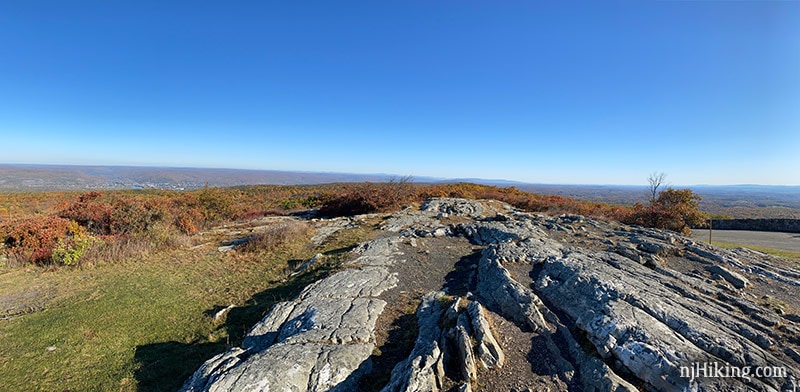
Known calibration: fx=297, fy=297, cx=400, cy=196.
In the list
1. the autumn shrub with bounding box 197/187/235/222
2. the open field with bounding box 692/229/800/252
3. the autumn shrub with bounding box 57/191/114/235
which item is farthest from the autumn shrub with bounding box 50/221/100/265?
the open field with bounding box 692/229/800/252

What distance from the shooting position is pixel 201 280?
9.88 metres

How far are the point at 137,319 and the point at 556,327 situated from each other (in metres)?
9.50

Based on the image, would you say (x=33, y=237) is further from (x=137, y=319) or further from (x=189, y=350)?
(x=189, y=350)

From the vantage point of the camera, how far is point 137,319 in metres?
7.29

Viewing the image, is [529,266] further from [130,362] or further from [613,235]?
[130,362]

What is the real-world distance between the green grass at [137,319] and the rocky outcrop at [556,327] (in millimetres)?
1557

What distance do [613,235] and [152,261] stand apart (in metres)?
18.9

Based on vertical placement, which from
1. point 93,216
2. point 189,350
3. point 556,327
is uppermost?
point 93,216

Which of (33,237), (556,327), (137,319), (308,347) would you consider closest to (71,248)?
(33,237)

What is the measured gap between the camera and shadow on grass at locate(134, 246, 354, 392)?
5.27 m

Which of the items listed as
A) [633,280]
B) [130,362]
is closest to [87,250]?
[130,362]

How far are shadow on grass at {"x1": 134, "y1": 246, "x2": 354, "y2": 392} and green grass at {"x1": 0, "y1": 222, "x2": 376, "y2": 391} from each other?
18mm

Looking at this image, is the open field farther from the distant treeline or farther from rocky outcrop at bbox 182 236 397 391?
rocky outcrop at bbox 182 236 397 391

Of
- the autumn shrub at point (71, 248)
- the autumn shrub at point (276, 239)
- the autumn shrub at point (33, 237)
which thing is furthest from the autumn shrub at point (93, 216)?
the autumn shrub at point (276, 239)
